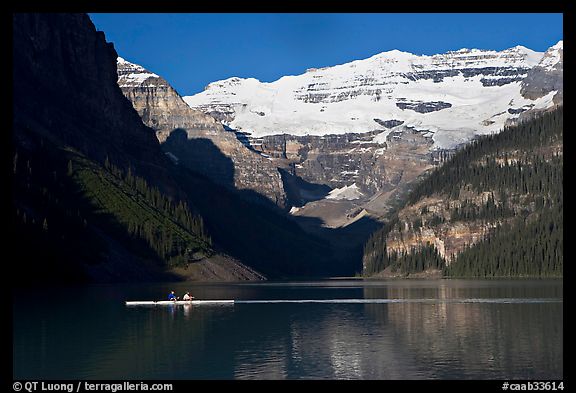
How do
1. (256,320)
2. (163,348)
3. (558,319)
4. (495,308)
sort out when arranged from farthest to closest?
1. (495,308)
2. (256,320)
3. (558,319)
4. (163,348)

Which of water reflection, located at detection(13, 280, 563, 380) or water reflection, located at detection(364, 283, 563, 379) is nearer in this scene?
water reflection, located at detection(364, 283, 563, 379)

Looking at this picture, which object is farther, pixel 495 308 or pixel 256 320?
pixel 495 308

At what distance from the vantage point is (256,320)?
14175 cm

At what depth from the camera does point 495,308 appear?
501 feet

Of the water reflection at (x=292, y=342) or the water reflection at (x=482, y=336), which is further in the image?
the water reflection at (x=292, y=342)

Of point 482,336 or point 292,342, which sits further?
point 482,336
